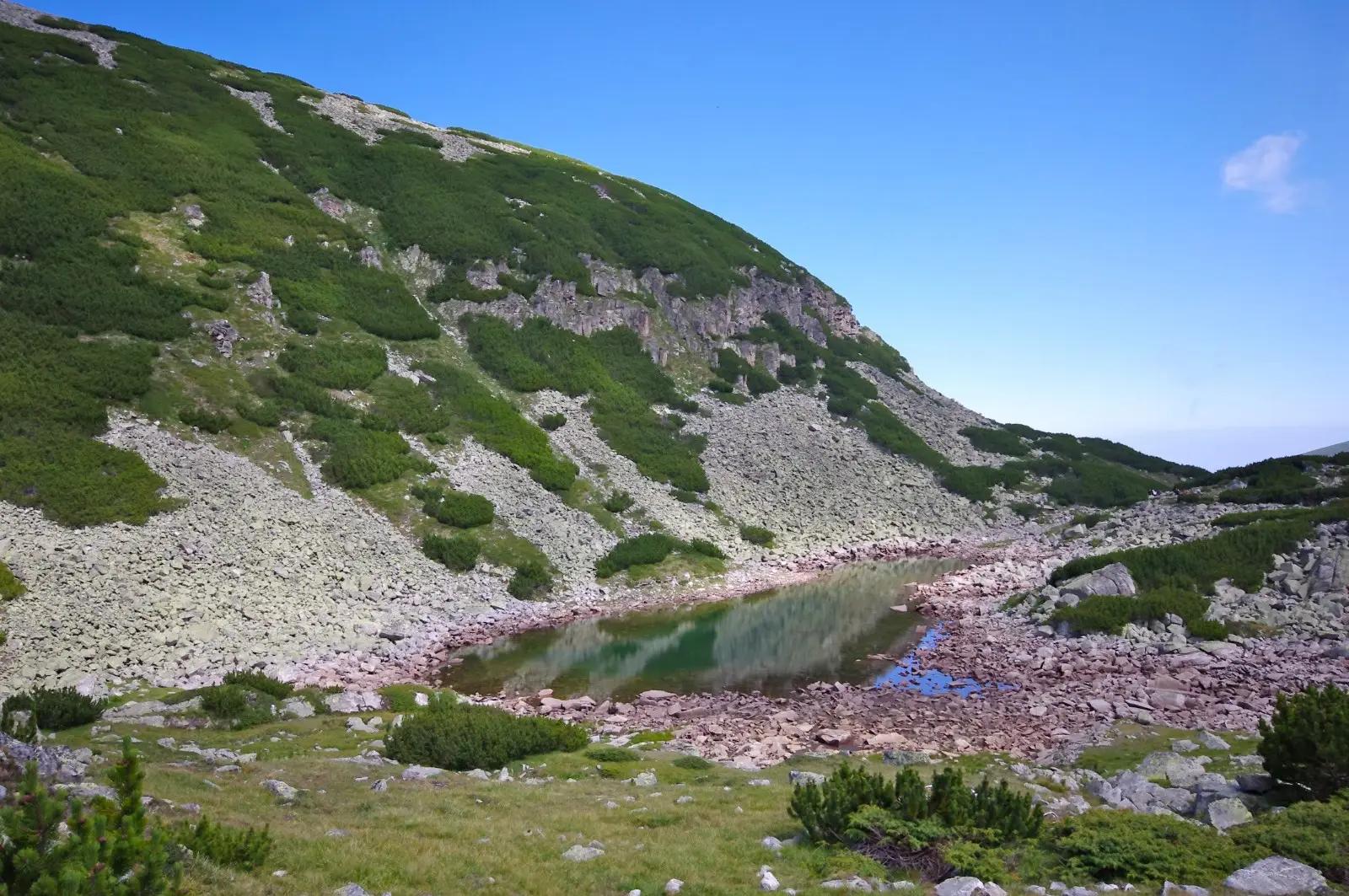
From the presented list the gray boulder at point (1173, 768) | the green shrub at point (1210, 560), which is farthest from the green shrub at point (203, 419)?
the green shrub at point (1210, 560)

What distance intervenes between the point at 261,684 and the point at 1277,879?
24.9 m

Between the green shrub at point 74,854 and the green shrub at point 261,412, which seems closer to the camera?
the green shrub at point 74,854

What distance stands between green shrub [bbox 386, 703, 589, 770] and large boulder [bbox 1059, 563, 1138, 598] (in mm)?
23415

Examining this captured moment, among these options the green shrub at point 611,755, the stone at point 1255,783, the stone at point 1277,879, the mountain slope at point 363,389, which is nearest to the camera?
the stone at point 1277,879

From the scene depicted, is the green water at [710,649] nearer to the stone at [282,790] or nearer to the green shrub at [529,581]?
the green shrub at [529,581]

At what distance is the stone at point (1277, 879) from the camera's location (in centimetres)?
929

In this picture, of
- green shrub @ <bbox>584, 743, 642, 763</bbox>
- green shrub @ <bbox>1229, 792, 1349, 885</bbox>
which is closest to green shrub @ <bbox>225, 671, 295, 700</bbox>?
green shrub @ <bbox>584, 743, 642, 763</bbox>

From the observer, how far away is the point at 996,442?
80625 millimetres

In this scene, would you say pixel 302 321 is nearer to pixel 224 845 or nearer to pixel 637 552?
pixel 637 552

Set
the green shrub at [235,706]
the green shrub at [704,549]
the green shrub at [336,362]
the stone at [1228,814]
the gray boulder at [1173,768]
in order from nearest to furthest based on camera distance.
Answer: the stone at [1228,814] → the gray boulder at [1173,768] → the green shrub at [235,706] → the green shrub at [336,362] → the green shrub at [704,549]

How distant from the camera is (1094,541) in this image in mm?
46125

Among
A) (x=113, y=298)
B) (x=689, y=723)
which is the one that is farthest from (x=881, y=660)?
(x=113, y=298)

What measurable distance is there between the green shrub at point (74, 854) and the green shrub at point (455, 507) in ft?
115

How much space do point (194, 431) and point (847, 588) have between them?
36102mm
